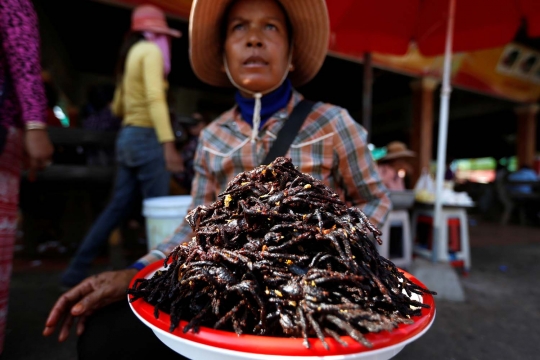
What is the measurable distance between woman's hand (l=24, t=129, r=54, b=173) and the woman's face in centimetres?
115

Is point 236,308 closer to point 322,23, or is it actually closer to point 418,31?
point 322,23

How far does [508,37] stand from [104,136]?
16.2 ft

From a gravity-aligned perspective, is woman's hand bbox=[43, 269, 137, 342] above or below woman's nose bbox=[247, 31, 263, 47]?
below

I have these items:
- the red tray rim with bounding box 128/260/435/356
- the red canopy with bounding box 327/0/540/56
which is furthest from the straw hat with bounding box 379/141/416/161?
the red tray rim with bounding box 128/260/435/356

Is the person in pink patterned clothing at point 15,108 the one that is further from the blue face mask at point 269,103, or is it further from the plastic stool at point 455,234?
the plastic stool at point 455,234

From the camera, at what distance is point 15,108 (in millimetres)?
1747

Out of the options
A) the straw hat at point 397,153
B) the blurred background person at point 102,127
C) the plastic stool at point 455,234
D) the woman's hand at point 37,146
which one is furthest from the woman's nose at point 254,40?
the straw hat at point 397,153

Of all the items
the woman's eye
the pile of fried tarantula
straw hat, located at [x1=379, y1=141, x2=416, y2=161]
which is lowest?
the pile of fried tarantula

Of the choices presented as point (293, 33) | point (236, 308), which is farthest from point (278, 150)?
point (236, 308)

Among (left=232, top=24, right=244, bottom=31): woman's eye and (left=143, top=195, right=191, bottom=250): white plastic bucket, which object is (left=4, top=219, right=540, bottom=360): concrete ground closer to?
(left=143, top=195, right=191, bottom=250): white plastic bucket

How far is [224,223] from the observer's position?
96 cm

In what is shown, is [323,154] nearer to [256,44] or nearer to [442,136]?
[256,44]

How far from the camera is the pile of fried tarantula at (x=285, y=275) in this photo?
0.71 m

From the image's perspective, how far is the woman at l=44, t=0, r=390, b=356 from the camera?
1.62 meters
